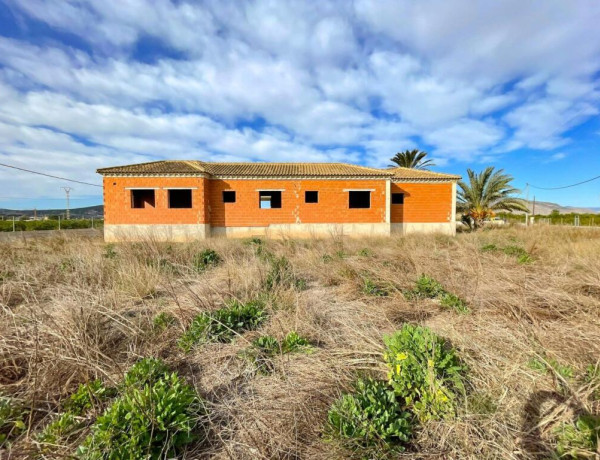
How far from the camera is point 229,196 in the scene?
15516 millimetres

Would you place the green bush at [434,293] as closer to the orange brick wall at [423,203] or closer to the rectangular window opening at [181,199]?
the orange brick wall at [423,203]

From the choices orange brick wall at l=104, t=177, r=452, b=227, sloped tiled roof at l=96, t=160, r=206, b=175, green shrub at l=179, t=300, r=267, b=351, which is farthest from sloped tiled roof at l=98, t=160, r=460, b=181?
green shrub at l=179, t=300, r=267, b=351

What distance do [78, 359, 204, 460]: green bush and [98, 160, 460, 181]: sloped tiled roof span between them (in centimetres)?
1410

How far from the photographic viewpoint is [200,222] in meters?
14.5

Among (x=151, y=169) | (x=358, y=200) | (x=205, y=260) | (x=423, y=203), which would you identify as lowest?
(x=205, y=260)

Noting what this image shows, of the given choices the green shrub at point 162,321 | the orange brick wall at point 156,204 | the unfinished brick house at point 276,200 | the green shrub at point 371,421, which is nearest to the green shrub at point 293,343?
the green shrub at point 371,421

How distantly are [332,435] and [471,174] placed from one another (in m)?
19.9

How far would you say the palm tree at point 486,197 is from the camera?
16.0m

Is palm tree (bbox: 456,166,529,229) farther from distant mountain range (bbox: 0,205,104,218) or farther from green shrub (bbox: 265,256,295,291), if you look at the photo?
distant mountain range (bbox: 0,205,104,218)

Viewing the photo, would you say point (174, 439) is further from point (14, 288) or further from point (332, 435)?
point (14, 288)

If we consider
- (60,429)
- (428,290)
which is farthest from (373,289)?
(60,429)

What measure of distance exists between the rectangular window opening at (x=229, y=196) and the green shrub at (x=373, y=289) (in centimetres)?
1280

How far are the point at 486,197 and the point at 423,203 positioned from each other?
406cm

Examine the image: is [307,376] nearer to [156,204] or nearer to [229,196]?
[229,196]
